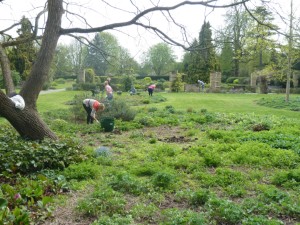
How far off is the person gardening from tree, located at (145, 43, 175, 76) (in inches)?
1823

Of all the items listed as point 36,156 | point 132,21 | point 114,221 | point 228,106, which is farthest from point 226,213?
point 228,106

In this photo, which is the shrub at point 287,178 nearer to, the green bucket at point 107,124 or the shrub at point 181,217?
the shrub at point 181,217

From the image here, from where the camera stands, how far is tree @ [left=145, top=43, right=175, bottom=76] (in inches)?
2285

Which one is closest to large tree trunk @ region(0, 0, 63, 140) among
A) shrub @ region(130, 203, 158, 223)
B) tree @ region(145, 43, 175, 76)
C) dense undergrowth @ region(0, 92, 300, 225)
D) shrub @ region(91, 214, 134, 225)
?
dense undergrowth @ region(0, 92, 300, 225)

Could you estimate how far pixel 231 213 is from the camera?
13.4 ft

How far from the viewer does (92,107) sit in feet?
38.4

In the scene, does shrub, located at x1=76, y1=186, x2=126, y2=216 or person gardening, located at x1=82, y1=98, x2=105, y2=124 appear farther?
person gardening, located at x1=82, y1=98, x2=105, y2=124

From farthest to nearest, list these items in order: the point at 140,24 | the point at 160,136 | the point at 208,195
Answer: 1. the point at 160,136
2. the point at 140,24
3. the point at 208,195

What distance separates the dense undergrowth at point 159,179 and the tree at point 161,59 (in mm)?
49748

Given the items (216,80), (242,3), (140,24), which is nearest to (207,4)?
(242,3)

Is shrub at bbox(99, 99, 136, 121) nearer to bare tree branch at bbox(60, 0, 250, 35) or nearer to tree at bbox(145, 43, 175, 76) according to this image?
bare tree branch at bbox(60, 0, 250, 35)

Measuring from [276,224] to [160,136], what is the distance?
646cm

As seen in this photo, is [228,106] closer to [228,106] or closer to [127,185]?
[228,106]

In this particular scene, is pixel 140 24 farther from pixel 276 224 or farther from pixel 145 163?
pixel 276 224
